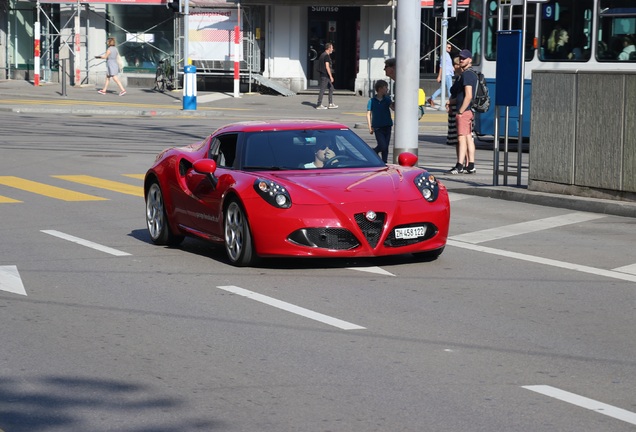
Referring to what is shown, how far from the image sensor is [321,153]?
467 inches

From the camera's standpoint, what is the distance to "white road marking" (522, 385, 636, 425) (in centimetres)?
618

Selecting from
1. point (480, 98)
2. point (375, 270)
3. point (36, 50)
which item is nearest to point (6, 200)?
point (375, 270)

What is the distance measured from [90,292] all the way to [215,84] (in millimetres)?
35981

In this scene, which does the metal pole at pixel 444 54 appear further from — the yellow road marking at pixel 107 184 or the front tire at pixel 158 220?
the front tire at pixel 158 220

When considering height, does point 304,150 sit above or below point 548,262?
above

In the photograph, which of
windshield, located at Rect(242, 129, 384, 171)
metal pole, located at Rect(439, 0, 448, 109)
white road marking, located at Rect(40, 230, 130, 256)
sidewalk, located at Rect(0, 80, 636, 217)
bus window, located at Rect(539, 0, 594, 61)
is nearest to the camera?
windshield, located at Rect(242, 129, 384, 171)

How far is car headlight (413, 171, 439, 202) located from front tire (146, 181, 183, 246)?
2563 mm

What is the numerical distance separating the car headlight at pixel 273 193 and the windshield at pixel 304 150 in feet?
2.51

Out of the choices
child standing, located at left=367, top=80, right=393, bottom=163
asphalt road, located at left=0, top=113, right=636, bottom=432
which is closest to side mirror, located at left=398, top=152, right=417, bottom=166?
asphalt road, located at left=0, top=113, right=636, bottom=432

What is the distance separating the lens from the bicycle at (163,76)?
44312 millimetres

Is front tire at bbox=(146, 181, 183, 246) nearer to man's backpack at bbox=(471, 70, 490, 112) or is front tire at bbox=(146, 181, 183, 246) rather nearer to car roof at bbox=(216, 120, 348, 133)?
car roof at bbox=(216, 120, 348, 133)

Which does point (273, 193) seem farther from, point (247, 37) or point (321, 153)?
point (247, 37)

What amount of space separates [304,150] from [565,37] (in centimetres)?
1251

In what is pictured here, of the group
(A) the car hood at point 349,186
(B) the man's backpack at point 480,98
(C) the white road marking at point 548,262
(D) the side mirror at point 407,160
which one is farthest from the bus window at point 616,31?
(A) the car hood at point 349,186
